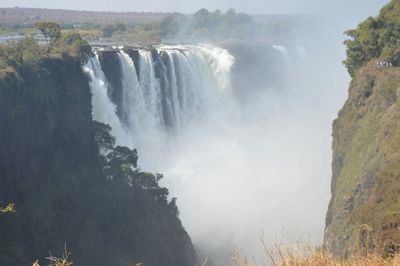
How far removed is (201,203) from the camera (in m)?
40.0

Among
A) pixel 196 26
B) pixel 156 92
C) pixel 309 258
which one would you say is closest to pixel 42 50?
pixel 156 92

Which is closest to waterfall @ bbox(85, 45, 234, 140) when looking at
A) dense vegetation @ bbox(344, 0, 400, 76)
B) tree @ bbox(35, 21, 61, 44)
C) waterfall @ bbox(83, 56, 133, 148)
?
waterfall @ bbox(83, 56, 133, 148)

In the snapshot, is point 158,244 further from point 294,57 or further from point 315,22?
point 315,22

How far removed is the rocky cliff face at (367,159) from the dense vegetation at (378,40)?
1.21m

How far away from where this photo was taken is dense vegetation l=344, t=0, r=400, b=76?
31547 mm

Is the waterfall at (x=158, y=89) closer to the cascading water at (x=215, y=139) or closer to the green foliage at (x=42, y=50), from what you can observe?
the cascading water at (x=215, y=139)

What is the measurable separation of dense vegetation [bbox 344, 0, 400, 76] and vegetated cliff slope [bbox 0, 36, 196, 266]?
41.7 feet

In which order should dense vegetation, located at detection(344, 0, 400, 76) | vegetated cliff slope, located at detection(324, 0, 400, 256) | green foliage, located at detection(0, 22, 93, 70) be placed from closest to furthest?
1. vegetated cliff slope, located at detection(324, 0, 400, 256)
2. green foliage, located at detection(0, 22, 93, 70)
3. dense vegetation, located at detection(344, 0, 400, 76)

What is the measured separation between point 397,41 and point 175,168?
17137mm

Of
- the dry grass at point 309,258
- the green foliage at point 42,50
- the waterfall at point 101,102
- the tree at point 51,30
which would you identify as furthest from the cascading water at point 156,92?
the dry grass at point 309,258

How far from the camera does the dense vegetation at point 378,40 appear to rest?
3155 centimetres

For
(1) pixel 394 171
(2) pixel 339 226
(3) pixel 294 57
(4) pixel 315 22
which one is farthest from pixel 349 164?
(4) pixel 315 22

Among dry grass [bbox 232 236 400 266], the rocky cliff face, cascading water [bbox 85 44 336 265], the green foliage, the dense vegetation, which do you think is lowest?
cascading water [bbox 85 44 336 265]

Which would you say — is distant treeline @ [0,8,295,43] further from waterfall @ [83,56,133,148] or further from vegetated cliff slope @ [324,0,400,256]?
vegetated cliff slope @ [324,0,400,256]
